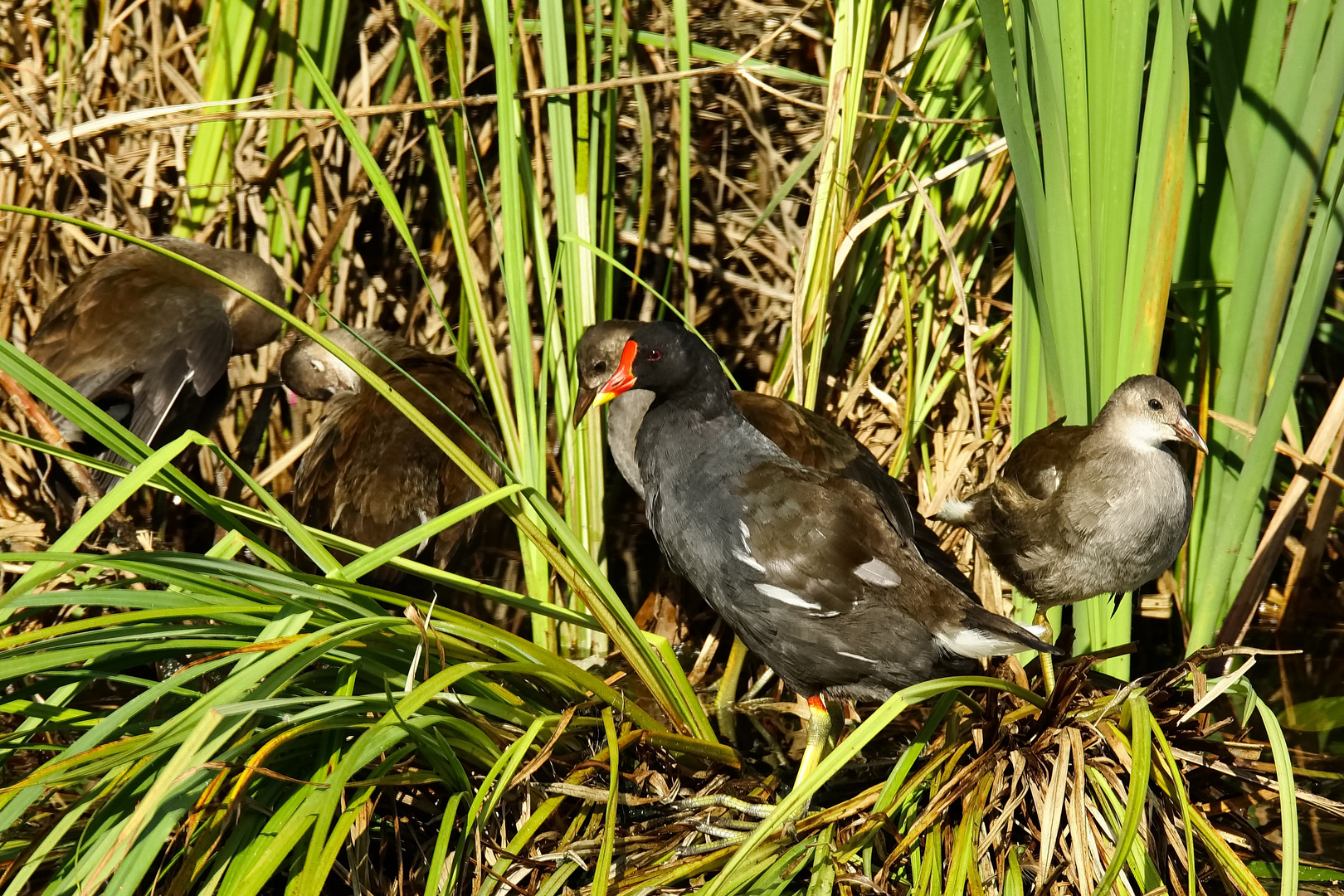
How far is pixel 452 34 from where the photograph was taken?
315 cm

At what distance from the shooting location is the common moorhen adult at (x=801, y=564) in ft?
7.66

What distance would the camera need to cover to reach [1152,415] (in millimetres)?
2635

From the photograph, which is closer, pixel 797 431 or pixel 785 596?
pixel 785 596

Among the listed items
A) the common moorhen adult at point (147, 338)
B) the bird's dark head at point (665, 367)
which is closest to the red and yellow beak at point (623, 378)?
the bird's dark head at point (665, 367)

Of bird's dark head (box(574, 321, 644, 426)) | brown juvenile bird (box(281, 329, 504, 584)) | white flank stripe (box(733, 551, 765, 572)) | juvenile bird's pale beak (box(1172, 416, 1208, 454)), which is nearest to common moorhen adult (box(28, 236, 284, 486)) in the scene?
brown juvenile bird (box(281, 329, 504, 584))

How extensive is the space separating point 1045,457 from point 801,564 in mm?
771

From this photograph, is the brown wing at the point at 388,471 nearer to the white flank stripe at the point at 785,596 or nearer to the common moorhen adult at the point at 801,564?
the common moorhen adult at the point at 801,564

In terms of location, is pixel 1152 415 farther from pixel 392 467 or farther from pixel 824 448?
pixel 392 467

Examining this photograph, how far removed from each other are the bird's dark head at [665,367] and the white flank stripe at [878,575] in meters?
0.50

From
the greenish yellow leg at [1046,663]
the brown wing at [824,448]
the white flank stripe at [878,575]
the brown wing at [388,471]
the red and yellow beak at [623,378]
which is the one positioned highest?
the red and yellow beak at [623,378]

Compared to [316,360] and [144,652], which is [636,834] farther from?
[316,360]

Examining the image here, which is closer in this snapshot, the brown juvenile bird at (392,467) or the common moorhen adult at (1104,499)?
the common moorhen adult at (1104,499)

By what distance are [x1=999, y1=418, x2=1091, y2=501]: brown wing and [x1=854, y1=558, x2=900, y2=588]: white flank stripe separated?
0.61m

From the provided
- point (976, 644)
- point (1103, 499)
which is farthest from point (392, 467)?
point (1103, 499)
